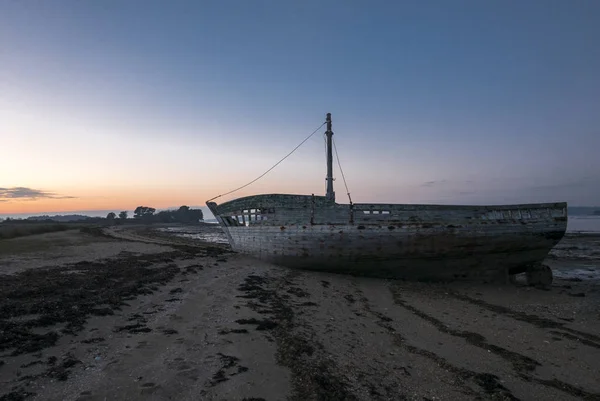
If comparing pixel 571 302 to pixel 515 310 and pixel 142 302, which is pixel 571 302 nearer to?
pixel 515 310

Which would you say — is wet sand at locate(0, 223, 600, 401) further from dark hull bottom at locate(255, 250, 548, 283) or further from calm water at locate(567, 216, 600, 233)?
calm water at locate(567, 216, 600, 233)

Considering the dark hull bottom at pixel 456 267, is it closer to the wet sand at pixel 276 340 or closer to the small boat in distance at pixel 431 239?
the small boat in distance at pixel 431 239

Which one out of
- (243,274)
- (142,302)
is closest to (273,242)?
(243,274)

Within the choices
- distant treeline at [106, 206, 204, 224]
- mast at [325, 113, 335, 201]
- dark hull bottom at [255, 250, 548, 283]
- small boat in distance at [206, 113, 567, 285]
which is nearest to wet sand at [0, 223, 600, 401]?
dark hull bottom at [255, 250, 548, 283]

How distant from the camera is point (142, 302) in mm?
7922

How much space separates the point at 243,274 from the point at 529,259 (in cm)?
1131

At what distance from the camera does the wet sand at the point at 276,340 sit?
171 inches

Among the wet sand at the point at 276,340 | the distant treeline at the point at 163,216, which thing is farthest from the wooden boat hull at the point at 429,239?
the distant treeline at the point at 163,216

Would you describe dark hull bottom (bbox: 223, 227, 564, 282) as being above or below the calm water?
A: above

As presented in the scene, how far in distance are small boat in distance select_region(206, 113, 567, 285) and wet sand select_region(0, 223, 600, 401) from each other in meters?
1.61

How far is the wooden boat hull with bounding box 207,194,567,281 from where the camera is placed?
40.8 ft

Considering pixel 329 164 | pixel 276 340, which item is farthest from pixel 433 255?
pixel 276 340

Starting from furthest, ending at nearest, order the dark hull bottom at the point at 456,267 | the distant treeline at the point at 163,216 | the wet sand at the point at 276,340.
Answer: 1. the distant treeline at the point at 163,216
2. the dark hull bottom at the point at 456,267
3. the wet sand at the point at 276,340

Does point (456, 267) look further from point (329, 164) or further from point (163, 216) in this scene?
point (163, 216)
